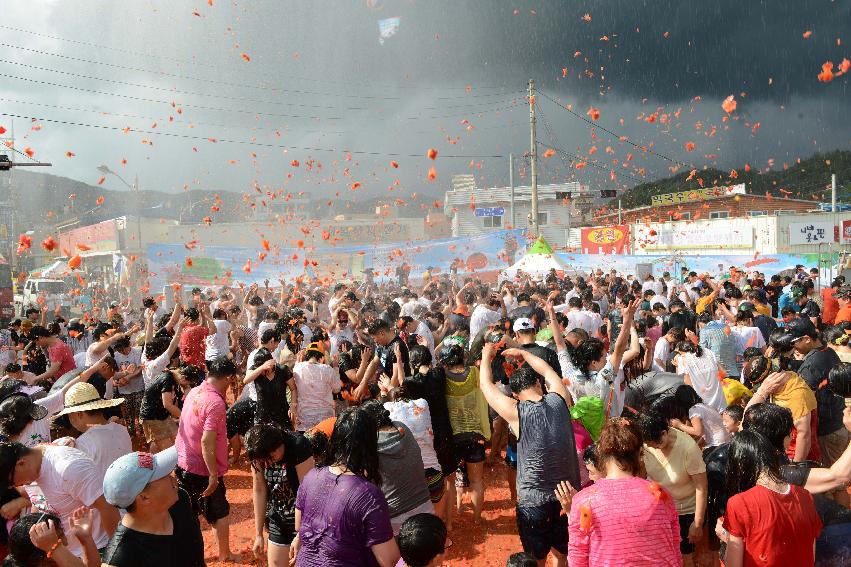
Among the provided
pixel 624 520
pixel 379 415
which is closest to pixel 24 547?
pixel 379 415

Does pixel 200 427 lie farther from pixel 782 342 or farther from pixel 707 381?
pixel 782 342

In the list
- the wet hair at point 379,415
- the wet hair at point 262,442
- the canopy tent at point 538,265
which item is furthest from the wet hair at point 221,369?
the canopy tent at point 538,265

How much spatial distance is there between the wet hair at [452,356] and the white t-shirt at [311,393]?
1177 millimetres

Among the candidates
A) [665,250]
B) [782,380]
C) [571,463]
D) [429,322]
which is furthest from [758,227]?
[571,463]

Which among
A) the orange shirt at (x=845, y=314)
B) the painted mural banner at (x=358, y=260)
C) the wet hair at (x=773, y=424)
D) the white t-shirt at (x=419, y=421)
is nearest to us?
the wet hair at (x=773, y=424)

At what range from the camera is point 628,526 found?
240 centimetres

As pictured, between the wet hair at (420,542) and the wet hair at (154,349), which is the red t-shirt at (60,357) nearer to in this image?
the wet hair at (154,349)

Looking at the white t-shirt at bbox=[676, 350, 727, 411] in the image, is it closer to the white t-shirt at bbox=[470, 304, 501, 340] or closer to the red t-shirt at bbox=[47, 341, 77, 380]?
the white t-shirt at bbox=[470, 304, 501, 340]

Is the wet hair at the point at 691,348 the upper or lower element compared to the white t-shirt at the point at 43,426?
upper

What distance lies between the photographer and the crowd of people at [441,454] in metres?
2.54

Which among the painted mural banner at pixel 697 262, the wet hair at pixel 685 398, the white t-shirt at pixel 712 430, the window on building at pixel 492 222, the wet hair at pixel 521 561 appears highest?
the window on building at pixel 492 222

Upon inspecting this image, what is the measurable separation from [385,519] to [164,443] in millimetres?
4143

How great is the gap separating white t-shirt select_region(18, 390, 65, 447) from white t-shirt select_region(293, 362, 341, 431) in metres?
1.94

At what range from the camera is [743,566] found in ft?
8.68
